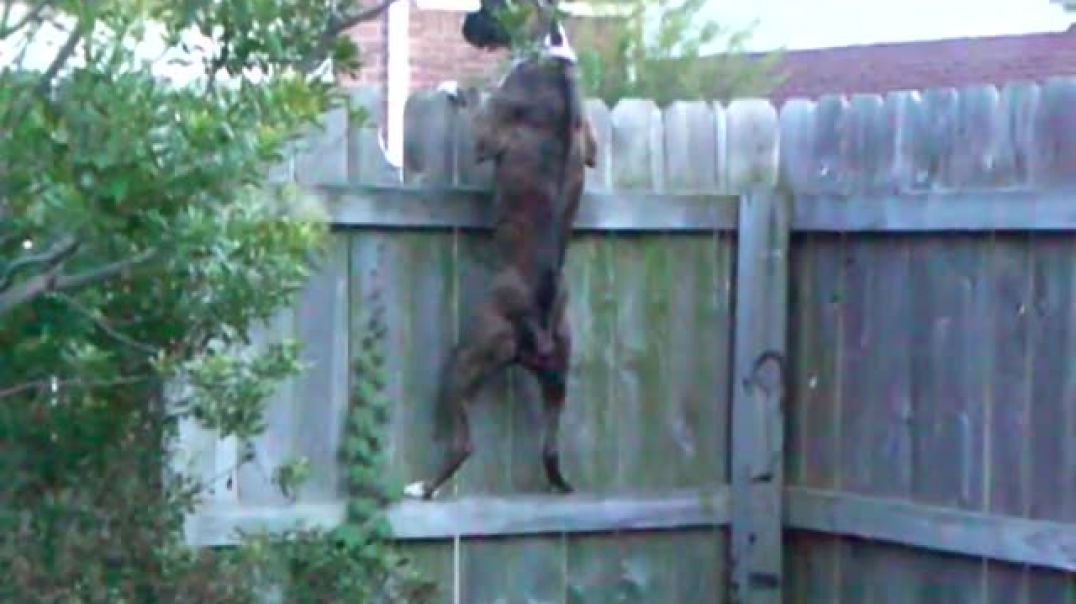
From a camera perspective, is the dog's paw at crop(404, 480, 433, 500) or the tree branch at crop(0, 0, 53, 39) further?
the dog's paw at crop(404, 480, 433, 500)

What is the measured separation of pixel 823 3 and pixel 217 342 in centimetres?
1416

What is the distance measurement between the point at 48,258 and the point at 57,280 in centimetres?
5

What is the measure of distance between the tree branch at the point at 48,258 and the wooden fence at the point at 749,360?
6.96 feet

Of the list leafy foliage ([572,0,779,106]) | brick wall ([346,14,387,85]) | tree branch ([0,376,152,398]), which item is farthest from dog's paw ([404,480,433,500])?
brick wall ([346,14,387,85])

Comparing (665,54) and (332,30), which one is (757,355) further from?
(665,54)

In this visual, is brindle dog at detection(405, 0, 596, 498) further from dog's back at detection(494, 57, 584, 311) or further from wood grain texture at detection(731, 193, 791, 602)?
wood grain texture at detection(731, 193, 791, 602)

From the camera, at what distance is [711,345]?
301 inches

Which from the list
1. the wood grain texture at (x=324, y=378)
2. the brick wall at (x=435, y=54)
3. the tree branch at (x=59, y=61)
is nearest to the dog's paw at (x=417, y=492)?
the wood grain texture at (x=324, y=378)

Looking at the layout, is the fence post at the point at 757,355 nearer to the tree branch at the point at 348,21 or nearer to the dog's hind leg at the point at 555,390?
the dog's hind leg at the point at 555,390

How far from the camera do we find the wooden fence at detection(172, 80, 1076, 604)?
662 cm

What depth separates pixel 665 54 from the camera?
1338 centimetres

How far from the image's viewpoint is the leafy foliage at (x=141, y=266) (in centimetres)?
423

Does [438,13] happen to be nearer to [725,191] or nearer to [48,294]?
[725,191]

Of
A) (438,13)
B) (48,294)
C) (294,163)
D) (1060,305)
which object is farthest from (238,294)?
(438,13)
